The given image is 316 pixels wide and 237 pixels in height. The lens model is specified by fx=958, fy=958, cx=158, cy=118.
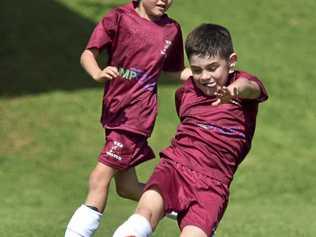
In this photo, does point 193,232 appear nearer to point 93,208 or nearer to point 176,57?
point 93,208

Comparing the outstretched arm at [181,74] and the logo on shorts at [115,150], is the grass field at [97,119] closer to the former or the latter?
the logo on shorts at [115,150]

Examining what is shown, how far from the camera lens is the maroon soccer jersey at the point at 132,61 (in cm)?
720

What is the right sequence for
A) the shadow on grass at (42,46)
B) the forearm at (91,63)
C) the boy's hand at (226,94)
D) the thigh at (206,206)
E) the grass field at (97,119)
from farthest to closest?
1. the shadow on grass at (42,46)
2. the grass field at (97,119)
3. the forearm at (91,63)
4. the thigh at (206,206)
5. the boy's hand at (226,94)

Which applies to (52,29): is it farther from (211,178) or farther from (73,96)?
(211,178)

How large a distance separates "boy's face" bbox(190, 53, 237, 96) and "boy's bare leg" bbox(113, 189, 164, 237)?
2.48ft

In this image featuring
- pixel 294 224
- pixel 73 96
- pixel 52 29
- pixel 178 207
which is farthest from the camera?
pixel 52 29

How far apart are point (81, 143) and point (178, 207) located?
835 cm

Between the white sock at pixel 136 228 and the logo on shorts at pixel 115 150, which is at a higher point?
the white sock at pixel 136 228

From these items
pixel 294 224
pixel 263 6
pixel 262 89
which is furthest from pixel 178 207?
pixel 263 6

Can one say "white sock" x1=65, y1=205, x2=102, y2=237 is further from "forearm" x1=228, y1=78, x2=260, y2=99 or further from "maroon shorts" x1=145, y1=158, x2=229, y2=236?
"forearm" x1=228, y1=78, x2=260, y2=99

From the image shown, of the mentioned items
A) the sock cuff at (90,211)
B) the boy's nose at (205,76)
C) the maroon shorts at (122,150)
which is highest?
the boy's nose at (205,76)

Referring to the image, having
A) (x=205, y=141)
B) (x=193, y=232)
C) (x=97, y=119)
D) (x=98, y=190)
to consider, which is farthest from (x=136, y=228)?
(x=97, y=119)

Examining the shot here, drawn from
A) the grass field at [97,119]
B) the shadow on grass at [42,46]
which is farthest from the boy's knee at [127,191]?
the shadow on grass at [42,46]

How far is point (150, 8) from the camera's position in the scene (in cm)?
720
